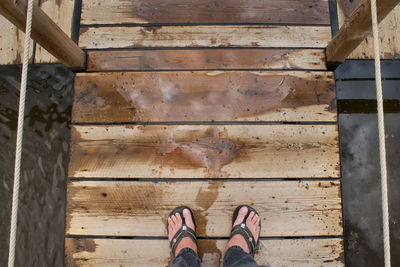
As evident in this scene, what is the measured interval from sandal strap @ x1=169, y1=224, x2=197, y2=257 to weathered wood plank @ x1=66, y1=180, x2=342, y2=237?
1.8 inches

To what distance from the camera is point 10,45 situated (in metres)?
1.40

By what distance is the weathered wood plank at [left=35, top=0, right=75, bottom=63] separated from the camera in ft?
4.56

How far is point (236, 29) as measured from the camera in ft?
4.54

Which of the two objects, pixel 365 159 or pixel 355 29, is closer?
pixel 355 29

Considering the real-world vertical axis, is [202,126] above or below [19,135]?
above

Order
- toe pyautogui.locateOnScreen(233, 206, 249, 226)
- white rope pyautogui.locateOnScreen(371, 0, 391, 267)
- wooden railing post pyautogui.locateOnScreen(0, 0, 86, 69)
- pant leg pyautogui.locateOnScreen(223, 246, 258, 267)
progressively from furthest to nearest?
toe pyautogui.locateOnScreen(233, 206, 249, 226) < pant leg pyautogui.locateOnScreen(223, 246, 258, 267) < wooden railing post pyautogui.locateOnScreen(0, 0, 86, 69) < white rope pyautogui.locateOnScreen(371, 0, 391, 267)

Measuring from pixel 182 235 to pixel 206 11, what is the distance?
4.14ft

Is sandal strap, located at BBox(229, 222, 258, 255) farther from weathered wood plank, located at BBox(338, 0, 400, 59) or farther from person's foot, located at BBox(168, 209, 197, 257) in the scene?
weathered wood plank, located at BBox(338, 0, 400, 59)

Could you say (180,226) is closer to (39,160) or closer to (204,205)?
(204,205)

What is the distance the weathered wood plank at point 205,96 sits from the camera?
131 centimetres

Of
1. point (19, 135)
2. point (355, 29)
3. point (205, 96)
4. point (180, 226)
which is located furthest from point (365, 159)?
point (19, 135)

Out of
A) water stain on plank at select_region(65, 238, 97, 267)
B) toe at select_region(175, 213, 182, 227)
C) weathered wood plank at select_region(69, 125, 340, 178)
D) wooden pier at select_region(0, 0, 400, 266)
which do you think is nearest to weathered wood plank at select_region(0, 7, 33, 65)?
wooden pier at select_region(0, 0, 400, 266)

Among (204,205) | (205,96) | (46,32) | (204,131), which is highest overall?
(46,32)

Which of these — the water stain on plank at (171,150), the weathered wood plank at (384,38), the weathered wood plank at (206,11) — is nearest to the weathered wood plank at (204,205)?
the water stain on plank at (171,150)
